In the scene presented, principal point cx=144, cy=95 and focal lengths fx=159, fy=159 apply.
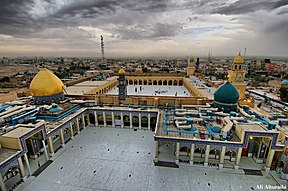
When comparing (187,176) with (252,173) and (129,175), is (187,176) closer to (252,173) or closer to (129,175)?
(129,175)

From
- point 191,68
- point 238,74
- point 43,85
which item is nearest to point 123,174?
point 43,85

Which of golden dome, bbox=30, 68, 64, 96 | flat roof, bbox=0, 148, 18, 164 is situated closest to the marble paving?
golden dome, bbox=30, 68, 64, 96

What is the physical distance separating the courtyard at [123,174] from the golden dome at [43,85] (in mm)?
9144

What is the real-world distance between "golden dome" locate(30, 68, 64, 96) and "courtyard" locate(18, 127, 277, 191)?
30.0 ft

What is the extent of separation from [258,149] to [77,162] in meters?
17.5

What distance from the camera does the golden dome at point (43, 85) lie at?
862 inches

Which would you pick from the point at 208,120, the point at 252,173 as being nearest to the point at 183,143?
the point at 208,120

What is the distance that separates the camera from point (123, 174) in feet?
45.2

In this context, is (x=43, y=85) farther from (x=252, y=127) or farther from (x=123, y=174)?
(x=252, y=127)

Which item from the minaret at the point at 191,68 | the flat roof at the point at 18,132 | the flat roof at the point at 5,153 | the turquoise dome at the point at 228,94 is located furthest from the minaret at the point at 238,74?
the flat roof at the point at 5,153

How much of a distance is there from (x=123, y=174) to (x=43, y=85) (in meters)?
16.7

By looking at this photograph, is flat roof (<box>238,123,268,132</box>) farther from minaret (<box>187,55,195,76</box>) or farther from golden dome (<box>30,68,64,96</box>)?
minaret (<box>187,55,195,76</box>)

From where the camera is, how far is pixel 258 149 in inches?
604

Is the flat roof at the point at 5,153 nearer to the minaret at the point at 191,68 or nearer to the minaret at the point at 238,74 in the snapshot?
the minaret at the point at 238,74
